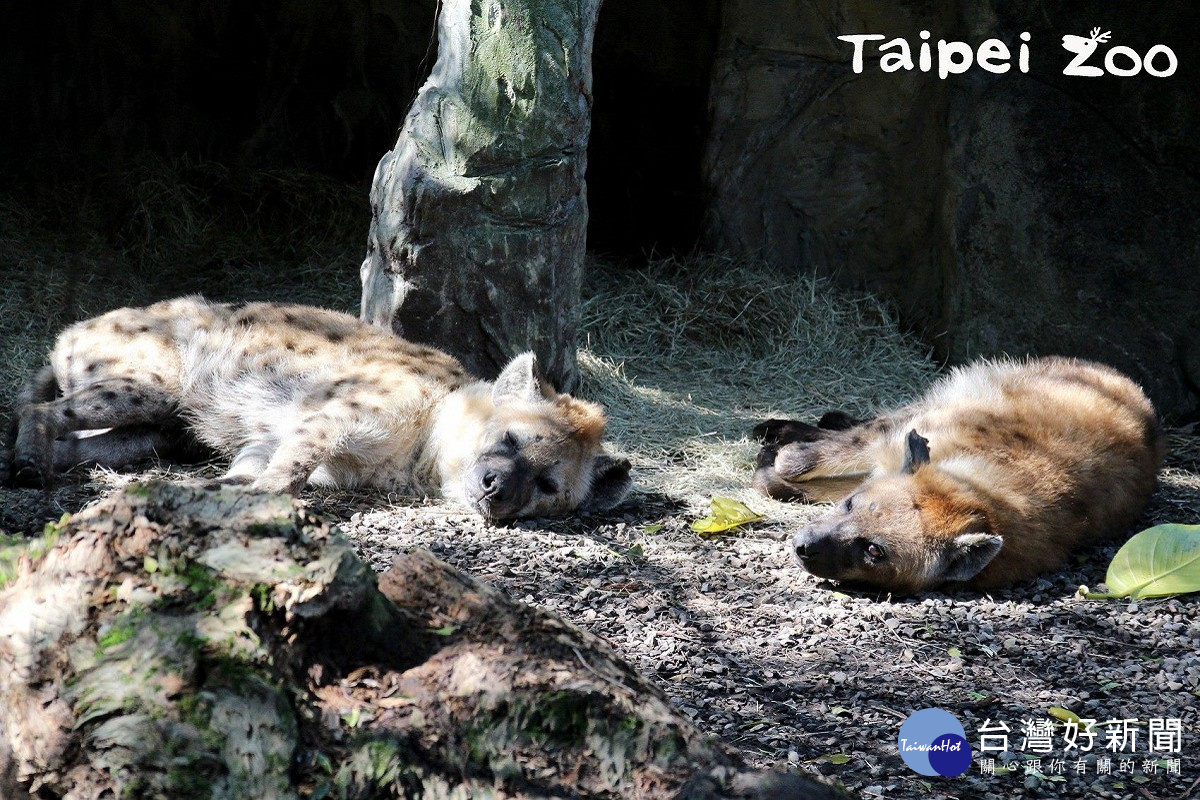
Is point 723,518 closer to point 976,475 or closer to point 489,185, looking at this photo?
point 976,475

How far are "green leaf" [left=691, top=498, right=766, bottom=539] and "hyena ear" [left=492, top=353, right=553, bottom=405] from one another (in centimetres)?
74

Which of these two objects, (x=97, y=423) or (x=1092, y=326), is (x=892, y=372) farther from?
(x=97, y=423)

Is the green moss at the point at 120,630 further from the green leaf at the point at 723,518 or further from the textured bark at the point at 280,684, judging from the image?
the green leaf at the point at 723,518

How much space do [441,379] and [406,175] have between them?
0.93 m

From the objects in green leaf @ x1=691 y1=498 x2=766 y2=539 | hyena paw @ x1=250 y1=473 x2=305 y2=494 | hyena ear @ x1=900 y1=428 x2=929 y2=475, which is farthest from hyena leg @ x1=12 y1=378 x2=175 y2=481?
hyena ear @ x1=900 y1=428 x2=929 y2=475

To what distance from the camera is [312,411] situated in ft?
13.8

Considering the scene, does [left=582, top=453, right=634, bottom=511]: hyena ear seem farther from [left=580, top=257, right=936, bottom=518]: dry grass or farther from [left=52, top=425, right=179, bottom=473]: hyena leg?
[left=52, top=425, right=179, bottom=473]: hyena leg

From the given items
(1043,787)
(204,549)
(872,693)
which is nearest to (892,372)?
(872,693)

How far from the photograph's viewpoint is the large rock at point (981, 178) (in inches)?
227

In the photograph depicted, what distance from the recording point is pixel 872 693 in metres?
2.85

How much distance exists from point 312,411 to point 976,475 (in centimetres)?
225

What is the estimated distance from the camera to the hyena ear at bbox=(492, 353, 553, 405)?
4.32m

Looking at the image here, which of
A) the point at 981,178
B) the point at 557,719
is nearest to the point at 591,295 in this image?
the point at 981,178

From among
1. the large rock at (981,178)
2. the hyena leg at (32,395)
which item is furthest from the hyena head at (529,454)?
the large rock at (981,178)
